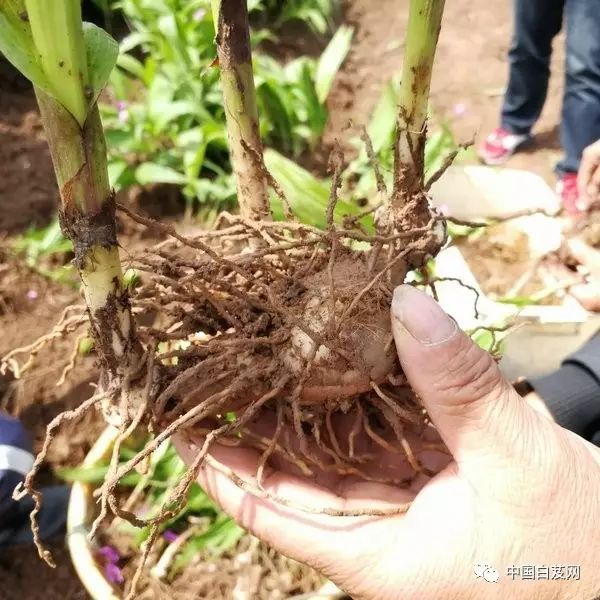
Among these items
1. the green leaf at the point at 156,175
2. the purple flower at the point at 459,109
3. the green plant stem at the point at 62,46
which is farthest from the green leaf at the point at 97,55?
the purple flower at the point at 459,109

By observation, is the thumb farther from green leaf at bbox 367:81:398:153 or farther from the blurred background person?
green leaf at bbox 367:81:398:153

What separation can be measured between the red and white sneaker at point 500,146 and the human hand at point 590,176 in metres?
0.92

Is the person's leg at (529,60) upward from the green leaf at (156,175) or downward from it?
upward

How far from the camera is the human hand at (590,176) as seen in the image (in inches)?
48.3

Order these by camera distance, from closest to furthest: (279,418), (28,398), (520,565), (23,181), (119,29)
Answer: (520,565) < (279,418) < (28,398) < (23,181) < (119,29)

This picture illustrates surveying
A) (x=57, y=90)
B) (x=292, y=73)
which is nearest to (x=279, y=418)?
(x=57, y=90)

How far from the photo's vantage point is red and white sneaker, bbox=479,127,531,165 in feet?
7.16

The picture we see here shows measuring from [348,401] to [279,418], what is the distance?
0.09 metres

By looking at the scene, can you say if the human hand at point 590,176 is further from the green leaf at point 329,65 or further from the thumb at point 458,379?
the green leaf at point 329,65

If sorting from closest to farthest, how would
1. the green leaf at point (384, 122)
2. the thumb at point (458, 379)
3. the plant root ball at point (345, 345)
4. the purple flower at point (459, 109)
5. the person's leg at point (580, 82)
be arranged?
1. the thumb at point (458, 379)
2. the plant root ball at point (345, 345)
3. the person's leg at point (580, 82)
4. the green leaf at point (384, 122)
5. the purple flower at point (459, 109)

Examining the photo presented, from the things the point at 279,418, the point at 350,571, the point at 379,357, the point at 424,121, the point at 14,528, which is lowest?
the point at 14,528

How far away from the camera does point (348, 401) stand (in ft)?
2.77

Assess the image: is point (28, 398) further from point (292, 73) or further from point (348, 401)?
point (292, 73)

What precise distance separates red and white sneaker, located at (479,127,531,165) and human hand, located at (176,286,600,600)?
159 cm
